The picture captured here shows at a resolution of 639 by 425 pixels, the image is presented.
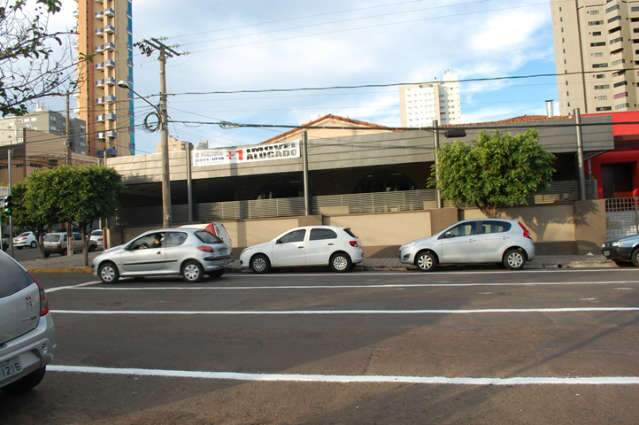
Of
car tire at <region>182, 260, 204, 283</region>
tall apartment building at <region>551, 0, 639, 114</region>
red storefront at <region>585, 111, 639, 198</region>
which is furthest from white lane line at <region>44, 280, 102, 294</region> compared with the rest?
tall apartment building at <region>551, 0, 639, 114</region>

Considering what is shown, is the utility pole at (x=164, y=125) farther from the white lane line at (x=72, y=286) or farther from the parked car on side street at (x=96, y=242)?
the parked car on side street at (x=96, y=242)

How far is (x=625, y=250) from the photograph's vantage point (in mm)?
14320

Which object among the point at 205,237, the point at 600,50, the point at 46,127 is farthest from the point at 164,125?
the point at 600,50

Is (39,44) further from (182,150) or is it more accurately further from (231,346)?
(182,150)

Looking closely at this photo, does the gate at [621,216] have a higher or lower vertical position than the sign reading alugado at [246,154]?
lower

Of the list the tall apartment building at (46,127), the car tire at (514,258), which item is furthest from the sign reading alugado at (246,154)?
the tall apartment building at (46,127)

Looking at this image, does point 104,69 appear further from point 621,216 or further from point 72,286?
point 621,216

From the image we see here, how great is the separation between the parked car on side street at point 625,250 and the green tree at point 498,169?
3.32m

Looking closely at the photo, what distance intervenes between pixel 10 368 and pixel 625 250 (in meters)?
15.5

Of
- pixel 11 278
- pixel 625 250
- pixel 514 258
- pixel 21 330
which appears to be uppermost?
pixel 11 278

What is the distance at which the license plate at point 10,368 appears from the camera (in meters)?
4.06

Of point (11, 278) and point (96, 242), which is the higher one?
point (96, 242)

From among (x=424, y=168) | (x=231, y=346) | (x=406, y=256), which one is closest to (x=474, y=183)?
(x=406, y=256)

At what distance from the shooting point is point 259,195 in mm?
25406
